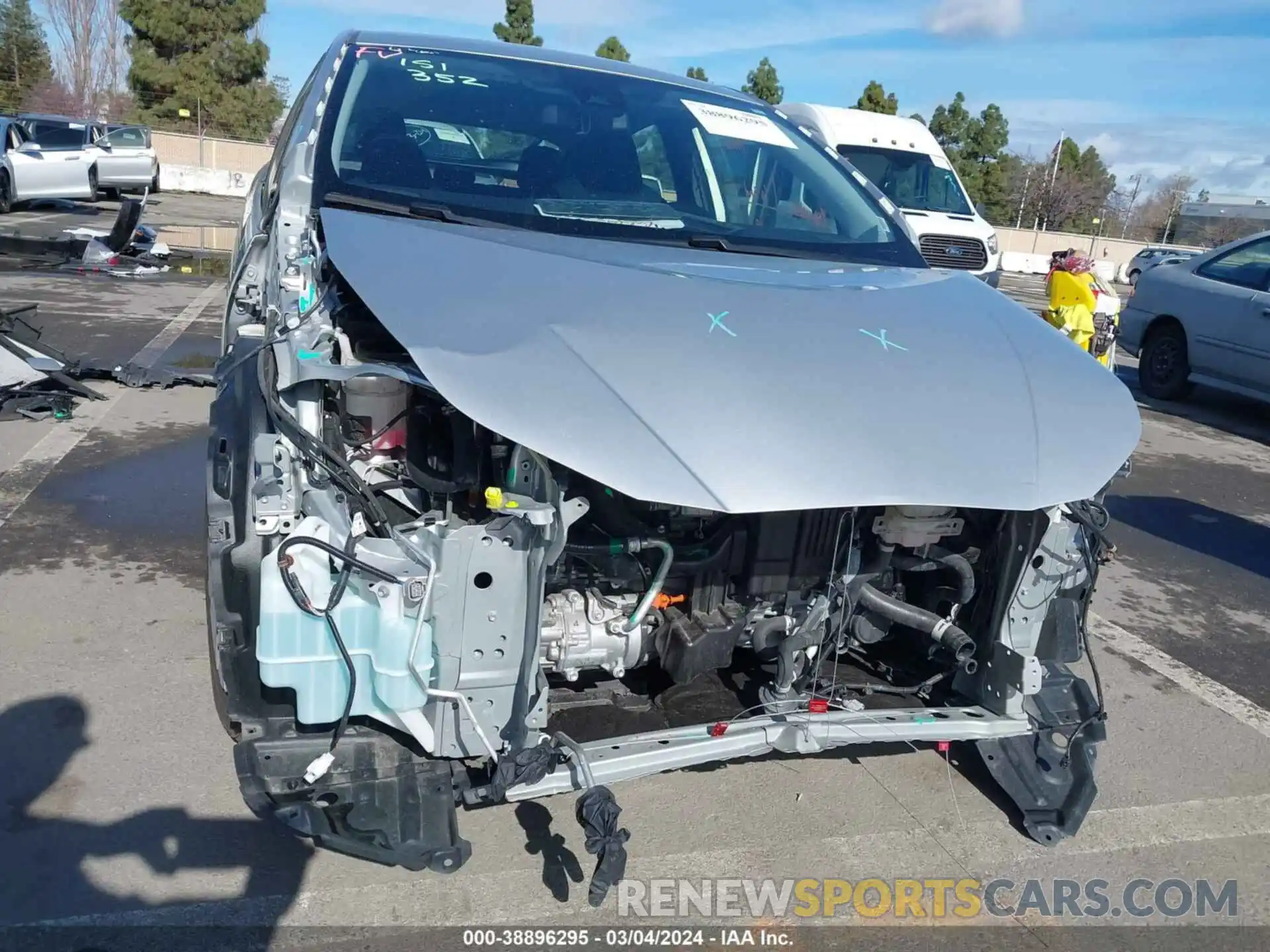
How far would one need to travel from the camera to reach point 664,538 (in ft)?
8.78

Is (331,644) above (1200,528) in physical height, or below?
above

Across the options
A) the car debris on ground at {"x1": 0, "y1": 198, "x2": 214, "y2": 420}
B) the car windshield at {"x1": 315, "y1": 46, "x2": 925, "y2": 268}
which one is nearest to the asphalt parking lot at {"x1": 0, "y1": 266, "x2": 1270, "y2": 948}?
the car debris on ground at {"x1": 0, "y1": 198, "x2": 214, "y2": 420}

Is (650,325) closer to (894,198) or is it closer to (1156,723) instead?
(1156,723)

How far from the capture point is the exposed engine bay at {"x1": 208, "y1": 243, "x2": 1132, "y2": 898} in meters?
2.26

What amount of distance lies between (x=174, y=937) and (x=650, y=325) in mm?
1776

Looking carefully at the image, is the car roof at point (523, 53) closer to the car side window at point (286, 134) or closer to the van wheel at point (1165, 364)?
the car side window at point (286, 134)

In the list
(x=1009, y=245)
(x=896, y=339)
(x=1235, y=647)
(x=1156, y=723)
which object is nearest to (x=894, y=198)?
(x=1235, y=647)

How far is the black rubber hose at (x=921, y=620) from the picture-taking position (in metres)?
2.89

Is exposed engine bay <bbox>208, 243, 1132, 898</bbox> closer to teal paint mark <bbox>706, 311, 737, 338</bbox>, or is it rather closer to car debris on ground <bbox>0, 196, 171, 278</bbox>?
teal paint mark <bbox>706, 311, 737, 338</bbox>

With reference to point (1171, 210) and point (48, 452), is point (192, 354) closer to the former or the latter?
point (48, 452)

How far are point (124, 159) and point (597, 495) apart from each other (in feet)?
73.1

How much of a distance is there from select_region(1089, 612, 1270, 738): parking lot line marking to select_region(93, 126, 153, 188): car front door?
21299mm
